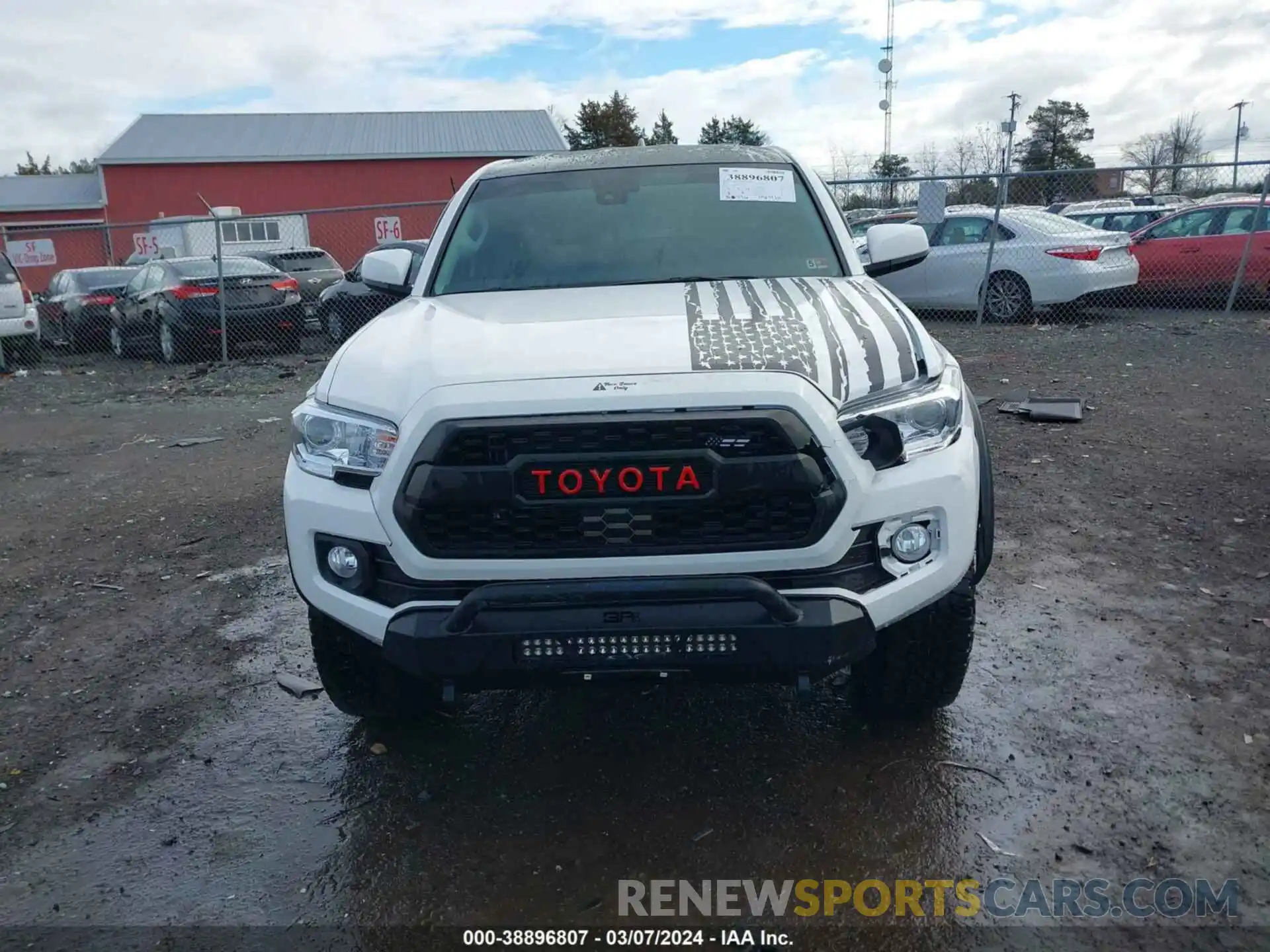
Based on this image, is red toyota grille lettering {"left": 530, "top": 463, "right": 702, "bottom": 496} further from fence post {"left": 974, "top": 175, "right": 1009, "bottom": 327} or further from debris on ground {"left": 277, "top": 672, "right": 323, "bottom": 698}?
fence post {"left": 974, "top": 175, "right": 1009, "bottom": 327}

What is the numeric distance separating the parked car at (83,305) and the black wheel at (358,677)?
13.2m

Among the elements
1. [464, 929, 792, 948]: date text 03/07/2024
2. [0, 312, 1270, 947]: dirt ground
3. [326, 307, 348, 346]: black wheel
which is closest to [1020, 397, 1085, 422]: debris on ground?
[0, 312, 1270, 947]: dirt ground

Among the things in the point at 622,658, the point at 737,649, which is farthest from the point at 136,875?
the point at 737,649

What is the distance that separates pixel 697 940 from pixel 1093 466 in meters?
4.76

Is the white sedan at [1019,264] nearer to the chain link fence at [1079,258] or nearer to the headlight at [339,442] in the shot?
the chain link fence at [1079,258]

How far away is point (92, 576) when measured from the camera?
16.6 feet

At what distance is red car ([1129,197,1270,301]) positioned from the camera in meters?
12.5

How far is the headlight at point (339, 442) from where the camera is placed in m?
2.70

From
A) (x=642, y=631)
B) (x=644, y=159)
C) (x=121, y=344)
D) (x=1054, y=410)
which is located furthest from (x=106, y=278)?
(x=642, y=631)

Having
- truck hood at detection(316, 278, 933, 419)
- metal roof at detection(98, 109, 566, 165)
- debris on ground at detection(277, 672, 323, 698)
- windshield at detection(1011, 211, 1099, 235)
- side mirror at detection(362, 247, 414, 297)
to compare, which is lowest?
debris on ground at detection(277, 672, 323, 698)

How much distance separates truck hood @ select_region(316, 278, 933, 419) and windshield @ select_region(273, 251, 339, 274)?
1371 cm

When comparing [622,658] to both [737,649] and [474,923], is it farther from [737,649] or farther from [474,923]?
[474,923]

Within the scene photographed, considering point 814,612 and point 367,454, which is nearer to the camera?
point 814,612

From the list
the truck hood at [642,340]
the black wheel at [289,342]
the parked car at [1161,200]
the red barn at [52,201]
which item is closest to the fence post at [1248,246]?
the parked car at [1161,200]
